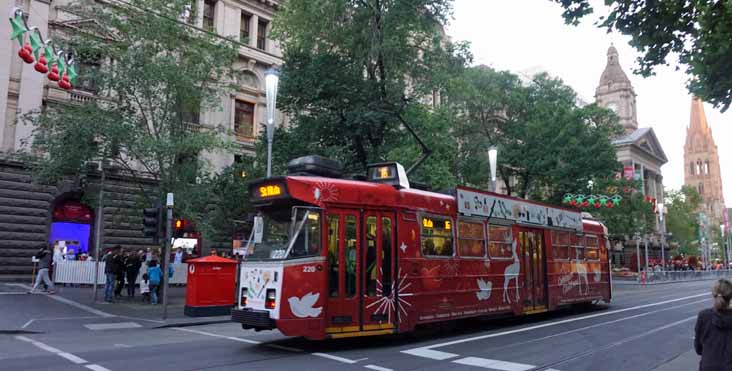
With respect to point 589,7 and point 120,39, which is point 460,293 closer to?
point 589,7

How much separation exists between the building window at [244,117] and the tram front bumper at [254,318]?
24.2 m

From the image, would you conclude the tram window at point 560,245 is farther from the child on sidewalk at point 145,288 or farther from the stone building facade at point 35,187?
the child on sidewalk at point 145,288

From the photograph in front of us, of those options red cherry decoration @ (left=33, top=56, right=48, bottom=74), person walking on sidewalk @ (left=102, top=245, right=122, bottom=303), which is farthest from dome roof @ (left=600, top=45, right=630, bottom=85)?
red cherry decoration @ (left=33, top=56, right=48, bottom=74)

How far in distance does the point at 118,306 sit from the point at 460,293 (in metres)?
11.7

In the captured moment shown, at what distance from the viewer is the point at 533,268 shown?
15.1 metres

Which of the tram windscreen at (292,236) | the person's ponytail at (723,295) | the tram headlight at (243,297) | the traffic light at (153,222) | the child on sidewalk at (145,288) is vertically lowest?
Result: the child on sidewalk at (145,288)

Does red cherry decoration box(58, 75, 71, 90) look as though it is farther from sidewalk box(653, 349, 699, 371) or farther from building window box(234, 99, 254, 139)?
building window box(234, 99, 254, 139)

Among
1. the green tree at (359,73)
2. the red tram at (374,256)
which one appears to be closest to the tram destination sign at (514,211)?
the red tram at (374,256)

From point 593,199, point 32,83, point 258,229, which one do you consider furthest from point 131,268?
point 593,199

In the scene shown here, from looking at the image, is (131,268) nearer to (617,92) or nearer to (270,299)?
(270,299)

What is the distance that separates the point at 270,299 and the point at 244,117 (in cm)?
2584

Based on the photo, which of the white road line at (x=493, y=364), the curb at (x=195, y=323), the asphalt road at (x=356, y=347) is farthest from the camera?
the curb at (x=195, y=323)

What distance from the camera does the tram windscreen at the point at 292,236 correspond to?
9609 mm

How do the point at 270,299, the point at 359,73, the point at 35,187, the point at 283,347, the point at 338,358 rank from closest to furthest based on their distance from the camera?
the point at 338,358 < the point at 270,299 < the point at 283,347 < the point at 359,73 < the point at 35,187
